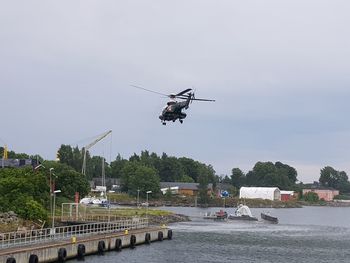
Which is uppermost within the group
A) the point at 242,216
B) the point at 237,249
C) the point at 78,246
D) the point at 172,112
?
the point at 172,112

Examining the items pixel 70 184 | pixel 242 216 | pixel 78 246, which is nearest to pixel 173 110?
pixel 78 246

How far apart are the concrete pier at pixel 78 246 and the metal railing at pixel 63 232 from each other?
54.0 inches

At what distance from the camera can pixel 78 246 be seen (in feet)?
236

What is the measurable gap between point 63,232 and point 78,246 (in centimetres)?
510

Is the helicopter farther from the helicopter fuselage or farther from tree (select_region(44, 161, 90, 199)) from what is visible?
tree (select_region(44, 161, 90, 199))

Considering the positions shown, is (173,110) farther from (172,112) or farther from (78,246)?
(78,246)

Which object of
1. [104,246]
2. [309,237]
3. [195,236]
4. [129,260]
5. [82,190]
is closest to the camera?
[129,260]

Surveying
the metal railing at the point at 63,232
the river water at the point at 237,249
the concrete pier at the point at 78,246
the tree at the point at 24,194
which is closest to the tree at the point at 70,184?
the river water at the point at 237,249

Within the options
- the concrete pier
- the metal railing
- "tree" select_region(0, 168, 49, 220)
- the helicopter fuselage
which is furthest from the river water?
the helicopter fuselage

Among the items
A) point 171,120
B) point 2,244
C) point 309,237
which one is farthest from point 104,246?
point 309,237

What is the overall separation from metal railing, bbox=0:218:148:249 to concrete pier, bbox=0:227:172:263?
1371 millimetres

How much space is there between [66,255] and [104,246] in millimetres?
12279

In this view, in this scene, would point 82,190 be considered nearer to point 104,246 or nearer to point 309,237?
point 309,237

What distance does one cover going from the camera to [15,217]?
84.5 meters
